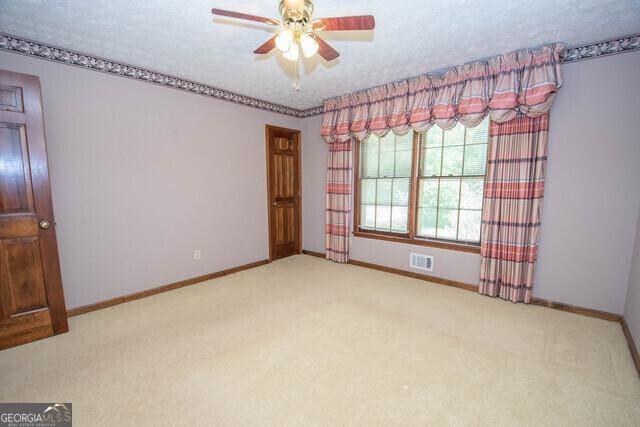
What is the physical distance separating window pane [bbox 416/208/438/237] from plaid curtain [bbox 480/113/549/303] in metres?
0.62

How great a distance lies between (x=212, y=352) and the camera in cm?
221

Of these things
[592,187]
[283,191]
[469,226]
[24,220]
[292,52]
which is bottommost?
[469,226]

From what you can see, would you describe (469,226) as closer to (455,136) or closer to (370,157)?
(455,136)

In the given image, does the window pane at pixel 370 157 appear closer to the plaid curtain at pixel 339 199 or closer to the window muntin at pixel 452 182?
the plaid curtain at pixel 339 199

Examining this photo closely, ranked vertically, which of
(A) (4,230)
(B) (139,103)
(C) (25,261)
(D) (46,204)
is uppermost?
(B) (139,103)

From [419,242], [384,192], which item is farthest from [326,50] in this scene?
[419,242]

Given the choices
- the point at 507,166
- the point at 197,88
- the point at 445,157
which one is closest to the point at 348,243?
the point at 445,157

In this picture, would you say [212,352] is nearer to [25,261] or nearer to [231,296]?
[231,296]

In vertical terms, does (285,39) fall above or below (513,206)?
above

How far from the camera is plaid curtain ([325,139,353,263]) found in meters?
4.34

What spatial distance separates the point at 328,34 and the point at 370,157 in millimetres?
2086

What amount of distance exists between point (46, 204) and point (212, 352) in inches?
74.0

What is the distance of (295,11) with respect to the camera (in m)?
1.59

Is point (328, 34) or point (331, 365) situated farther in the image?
point (328, 34)
